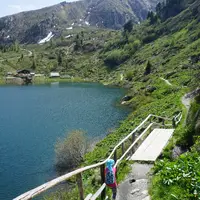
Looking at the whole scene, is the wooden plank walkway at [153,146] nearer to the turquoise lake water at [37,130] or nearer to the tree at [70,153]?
the tree at [70,153]

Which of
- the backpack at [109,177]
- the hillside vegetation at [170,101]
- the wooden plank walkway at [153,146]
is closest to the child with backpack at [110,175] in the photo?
the backpack at [109,177]

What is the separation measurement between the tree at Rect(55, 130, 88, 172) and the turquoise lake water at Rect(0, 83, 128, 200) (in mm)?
1620

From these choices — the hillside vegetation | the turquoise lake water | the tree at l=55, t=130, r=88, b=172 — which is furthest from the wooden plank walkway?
the turquoise lake water

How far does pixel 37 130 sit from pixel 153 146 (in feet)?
144

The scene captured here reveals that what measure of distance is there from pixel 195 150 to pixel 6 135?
164ft

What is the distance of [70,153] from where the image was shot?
135 feet

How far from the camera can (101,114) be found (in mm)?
77375

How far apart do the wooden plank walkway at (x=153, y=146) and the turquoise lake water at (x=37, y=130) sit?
60.8ft

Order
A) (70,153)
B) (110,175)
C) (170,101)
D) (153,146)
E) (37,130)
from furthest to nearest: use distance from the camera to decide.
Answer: (37,130) → (170,101) → (70,153) → (153,146) → (110,175)

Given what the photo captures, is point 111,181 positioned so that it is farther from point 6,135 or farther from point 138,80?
point 138,80

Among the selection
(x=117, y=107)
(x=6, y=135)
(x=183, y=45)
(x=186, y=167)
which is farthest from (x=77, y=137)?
(x=183, y=45)

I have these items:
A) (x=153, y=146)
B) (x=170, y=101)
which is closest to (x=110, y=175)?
(x=153, y=146)

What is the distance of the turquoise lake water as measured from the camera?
3866 cm

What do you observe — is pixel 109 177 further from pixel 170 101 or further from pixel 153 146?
pixel 170 101
